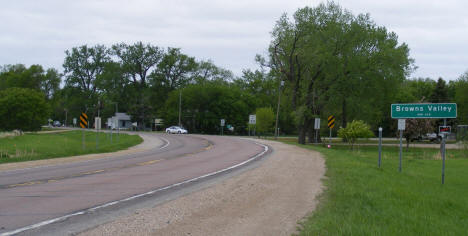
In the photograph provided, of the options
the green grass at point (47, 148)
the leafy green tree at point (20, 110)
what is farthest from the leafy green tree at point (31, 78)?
the green grass at point (47, 148)

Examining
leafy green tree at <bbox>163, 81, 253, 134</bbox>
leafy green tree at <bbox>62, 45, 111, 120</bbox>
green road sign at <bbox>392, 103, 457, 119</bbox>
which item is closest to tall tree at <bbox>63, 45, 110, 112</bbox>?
leafy green tree at <bbox>62, 45, 111, 120</bbox>

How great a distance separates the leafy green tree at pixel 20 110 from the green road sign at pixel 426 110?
79.0 m

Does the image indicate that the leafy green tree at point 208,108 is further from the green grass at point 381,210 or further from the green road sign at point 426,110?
the green grass at point 381,210

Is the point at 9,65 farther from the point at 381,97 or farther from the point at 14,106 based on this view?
the point at 381,97

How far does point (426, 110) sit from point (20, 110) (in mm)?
80997

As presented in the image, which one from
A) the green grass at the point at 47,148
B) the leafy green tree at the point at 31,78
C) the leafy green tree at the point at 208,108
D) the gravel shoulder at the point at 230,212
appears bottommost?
the green grass at the point at 47,148

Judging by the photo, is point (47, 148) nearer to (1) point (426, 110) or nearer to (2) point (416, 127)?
(1) point (426, 110)

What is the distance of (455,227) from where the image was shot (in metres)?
8.50

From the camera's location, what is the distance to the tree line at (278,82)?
152 feet

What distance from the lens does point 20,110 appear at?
276 feet

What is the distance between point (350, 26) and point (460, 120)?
40177mm

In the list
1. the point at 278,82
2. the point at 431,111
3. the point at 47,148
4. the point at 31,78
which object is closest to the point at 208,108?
the point at 278,82

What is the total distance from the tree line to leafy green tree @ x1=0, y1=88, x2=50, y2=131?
0.61 metres

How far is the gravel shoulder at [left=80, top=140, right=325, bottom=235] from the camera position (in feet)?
23.6
